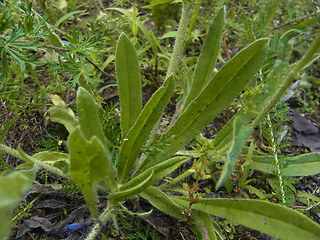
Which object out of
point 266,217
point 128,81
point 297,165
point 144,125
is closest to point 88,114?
point 144,125

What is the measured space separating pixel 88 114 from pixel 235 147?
2.54ft

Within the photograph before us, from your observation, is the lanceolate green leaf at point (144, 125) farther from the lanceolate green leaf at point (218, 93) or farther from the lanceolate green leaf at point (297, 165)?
the lanceolate green leaf at point (297, 165)

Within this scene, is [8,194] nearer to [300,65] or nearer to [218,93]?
[300,65]

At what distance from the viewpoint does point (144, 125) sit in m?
1.74

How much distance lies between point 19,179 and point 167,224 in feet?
3.76

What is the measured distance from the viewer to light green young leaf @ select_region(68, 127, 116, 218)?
1.12 m

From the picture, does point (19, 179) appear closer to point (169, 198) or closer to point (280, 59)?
point (169, 198)

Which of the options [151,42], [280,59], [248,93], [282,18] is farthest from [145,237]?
[282,18]

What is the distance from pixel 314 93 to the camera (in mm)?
2943

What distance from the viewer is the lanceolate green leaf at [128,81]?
186 cm

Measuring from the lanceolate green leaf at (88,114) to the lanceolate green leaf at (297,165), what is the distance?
1.06 meters

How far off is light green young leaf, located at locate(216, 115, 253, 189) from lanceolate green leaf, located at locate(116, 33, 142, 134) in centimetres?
80

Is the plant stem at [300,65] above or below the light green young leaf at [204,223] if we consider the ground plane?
above

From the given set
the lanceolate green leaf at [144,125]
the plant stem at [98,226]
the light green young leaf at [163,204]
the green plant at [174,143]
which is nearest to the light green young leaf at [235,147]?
the green plant at [174,143]
